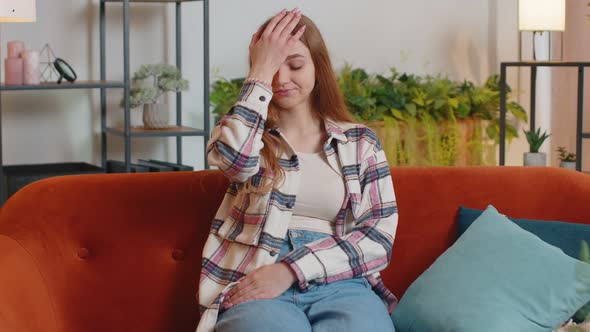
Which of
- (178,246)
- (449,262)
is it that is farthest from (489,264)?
(178,246)

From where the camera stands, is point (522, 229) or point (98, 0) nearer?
point (522, 229)

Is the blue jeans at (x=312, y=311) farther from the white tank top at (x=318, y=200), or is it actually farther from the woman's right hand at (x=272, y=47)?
the woman's right hand at (x=272, y=47)

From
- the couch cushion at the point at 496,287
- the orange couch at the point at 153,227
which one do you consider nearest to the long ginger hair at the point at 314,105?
the orange couch at the point at 153,227

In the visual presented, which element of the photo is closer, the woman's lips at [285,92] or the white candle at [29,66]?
the woman's lips at [285,92]

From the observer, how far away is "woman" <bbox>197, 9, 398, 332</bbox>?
81.4 inches

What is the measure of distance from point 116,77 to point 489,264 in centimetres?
273

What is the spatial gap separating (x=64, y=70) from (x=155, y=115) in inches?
18.4

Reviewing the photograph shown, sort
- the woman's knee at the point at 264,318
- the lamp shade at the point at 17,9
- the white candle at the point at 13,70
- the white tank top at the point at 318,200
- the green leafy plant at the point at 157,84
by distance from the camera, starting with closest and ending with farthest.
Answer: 1. the woman's knee at the point at 264,318
2. the white tank top at the point at 318,200
3. the lamp shade at the point at 17,9
4. the white candle at the point at 13,70
5. the green leafy plant at the point at 157,84

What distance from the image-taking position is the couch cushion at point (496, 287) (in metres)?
2.09

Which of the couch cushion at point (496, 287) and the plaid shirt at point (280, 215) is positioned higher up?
the plaid shirt at point (280, 215)

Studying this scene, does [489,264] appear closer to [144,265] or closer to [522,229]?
[522,229]

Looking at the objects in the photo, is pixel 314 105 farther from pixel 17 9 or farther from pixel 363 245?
pixel 17 9

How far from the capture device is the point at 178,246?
95.0 inches

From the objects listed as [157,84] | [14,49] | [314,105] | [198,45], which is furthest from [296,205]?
[198,45]
